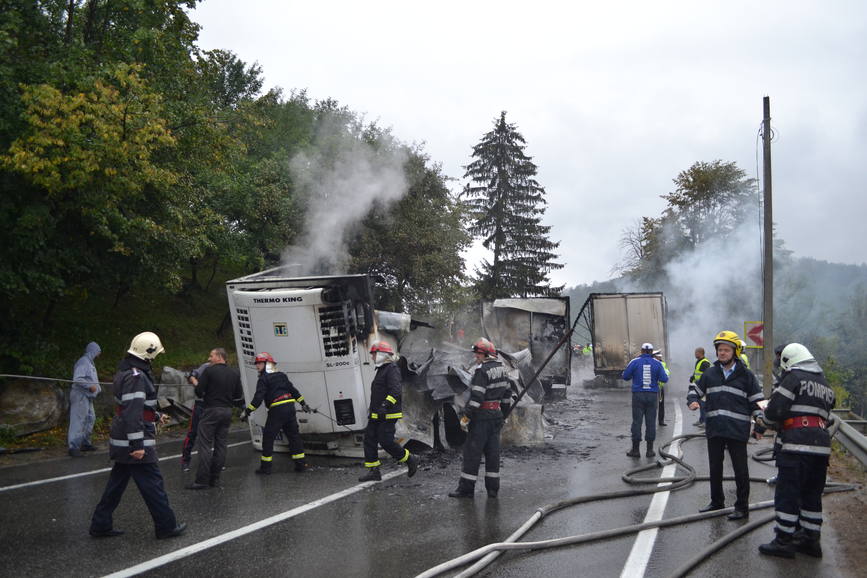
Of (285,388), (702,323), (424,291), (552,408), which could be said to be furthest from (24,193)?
(702,323)

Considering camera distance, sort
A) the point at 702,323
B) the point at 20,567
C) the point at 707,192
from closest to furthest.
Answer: the point at 20,567 → the point at 702,323 → the point at 707,192

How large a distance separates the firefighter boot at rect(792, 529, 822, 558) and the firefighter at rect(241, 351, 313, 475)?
5.98 meters

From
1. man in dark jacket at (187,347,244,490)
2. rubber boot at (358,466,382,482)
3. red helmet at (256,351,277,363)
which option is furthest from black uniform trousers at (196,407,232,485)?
rubber boot at (358,466,382,482)

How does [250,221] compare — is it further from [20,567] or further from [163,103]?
[20,567]

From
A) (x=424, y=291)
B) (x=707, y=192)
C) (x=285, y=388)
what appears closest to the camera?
(x=285, y=388)

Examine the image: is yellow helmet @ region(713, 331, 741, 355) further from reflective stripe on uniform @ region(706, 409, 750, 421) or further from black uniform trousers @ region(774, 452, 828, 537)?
black uniform trousers @ region(774, 452, 828, 537)

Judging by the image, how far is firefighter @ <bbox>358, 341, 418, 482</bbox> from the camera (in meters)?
8.85

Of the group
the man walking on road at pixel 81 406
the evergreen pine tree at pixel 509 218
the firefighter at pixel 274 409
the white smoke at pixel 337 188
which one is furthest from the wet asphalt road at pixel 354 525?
the evergreen pine tree at pixel 509 218

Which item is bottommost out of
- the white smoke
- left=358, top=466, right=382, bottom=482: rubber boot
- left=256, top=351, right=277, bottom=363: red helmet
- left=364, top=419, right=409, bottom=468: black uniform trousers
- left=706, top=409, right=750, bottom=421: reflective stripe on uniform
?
left=358, top=466, right=382, bottom=482: rubber boot

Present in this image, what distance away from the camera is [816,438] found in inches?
229

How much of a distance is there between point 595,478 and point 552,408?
30.5 feet

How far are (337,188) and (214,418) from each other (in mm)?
12977

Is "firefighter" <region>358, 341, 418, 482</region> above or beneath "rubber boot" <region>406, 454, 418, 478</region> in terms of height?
above

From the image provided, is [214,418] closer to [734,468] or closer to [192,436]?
[192,436]
